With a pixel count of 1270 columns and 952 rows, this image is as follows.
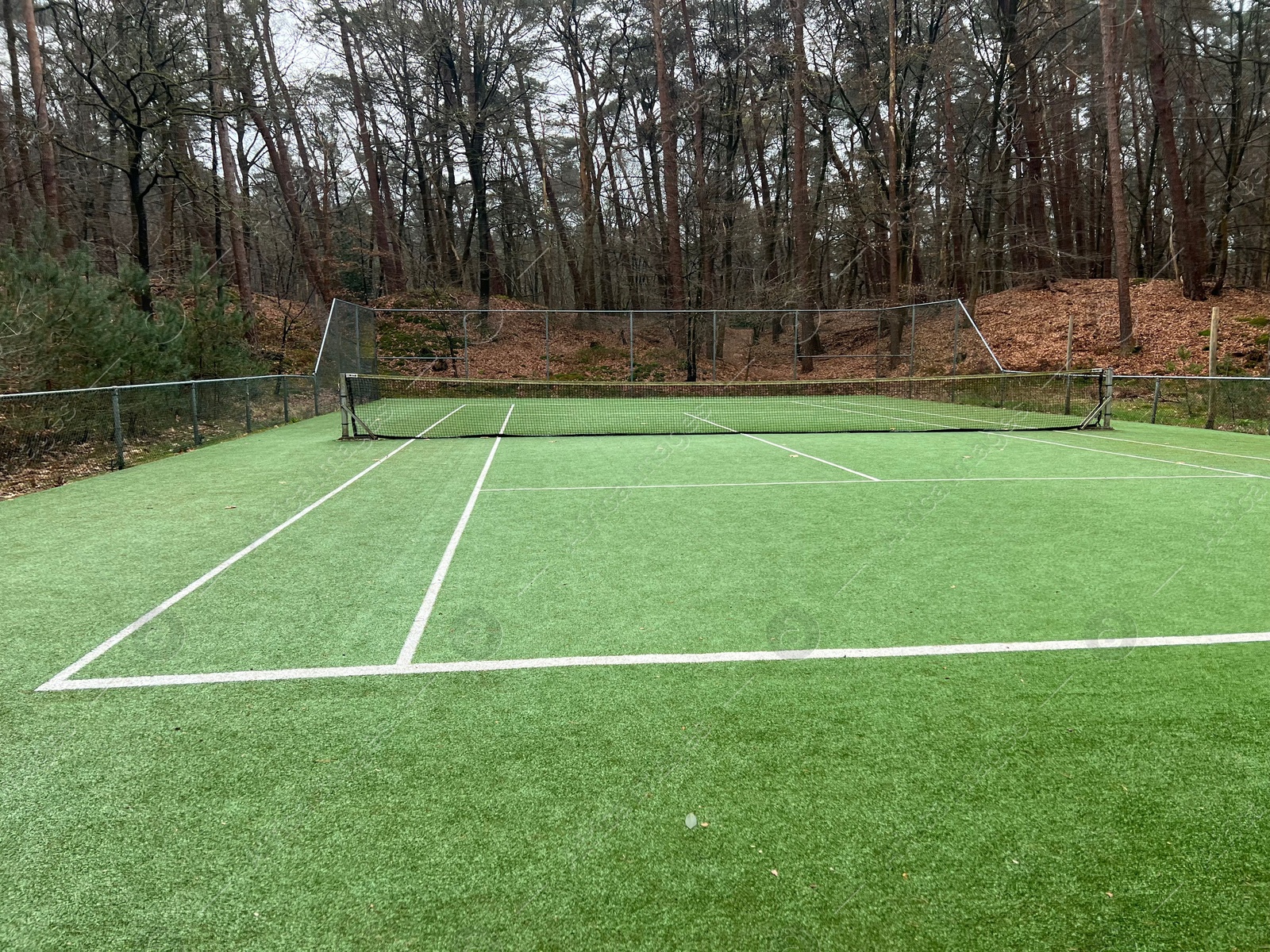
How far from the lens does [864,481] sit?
8.85m

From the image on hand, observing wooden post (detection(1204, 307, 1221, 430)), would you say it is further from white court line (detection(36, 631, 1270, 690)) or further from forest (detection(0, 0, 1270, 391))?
white court line (detection(36, 631, 1270, 690))

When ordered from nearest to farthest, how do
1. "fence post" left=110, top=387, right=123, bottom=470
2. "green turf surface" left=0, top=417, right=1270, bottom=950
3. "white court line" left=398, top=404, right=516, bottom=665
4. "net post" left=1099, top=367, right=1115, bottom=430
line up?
"green turf surface" left=0, top=417, right=1270, bottom=950 < "white court line" left=398, top=404, right=516, bottom=665 < "fence post" left=110, top=387, right=123, bottom=470 < "net post" left=1099, top=367, right=1115, bottom=430

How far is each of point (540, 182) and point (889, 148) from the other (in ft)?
53.8

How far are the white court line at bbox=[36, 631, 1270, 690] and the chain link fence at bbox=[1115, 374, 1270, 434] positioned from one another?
39.9 ft

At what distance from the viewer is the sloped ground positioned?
57.5 ft

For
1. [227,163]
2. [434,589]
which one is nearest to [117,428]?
[434,589]

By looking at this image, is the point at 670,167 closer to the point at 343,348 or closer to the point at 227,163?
the point at 343,348

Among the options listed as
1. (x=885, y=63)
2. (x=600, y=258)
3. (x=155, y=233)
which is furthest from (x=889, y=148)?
(x=155, y=233)

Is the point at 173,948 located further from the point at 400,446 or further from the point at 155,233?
the point at 155,233

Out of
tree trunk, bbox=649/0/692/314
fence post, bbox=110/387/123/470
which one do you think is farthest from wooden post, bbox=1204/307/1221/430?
fence post, bbox=110/387/123/470

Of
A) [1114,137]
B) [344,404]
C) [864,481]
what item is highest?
[1114,137]

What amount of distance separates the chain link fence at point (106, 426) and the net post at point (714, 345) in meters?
13.6

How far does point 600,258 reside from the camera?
1350 inches

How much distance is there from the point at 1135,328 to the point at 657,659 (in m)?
21.8
